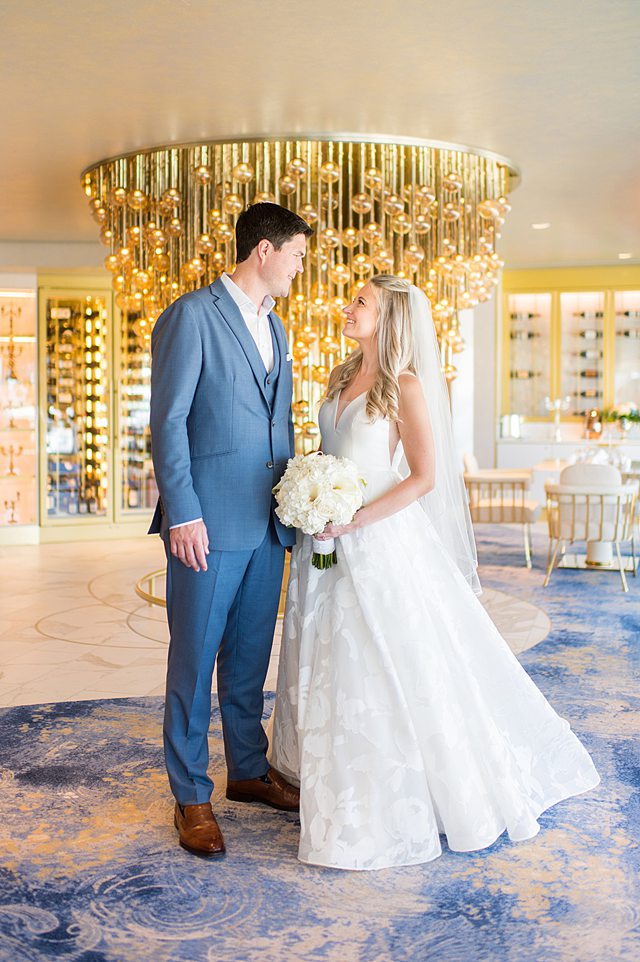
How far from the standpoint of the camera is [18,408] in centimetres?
1055

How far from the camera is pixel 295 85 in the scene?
5344 millimetres

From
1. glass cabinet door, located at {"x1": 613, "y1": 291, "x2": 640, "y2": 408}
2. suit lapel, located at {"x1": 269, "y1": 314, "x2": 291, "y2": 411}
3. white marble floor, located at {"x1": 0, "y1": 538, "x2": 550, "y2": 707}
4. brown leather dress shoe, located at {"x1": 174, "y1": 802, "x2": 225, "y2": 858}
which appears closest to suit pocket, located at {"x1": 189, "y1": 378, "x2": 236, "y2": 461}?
suit lapel, located at {"x1": 269, "y1": 314, "x2": 291, "y2": 411}

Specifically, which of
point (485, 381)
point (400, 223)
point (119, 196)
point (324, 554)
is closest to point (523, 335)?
point (485, 381)

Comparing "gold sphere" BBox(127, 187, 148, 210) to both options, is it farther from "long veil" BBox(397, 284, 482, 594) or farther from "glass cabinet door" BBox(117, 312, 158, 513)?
"glass cabinet door" BBox(117, 312, 158, 513)

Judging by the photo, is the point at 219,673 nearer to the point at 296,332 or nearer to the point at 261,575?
the point at 261,575

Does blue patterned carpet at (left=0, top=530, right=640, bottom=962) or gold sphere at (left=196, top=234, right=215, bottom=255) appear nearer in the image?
blue patterned carpet at (left=0, top=530, right=640, bottom=962)

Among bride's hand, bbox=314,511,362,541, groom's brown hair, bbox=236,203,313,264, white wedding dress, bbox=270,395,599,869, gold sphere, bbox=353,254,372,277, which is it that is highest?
gold sphere, bbox=353,254,372,277

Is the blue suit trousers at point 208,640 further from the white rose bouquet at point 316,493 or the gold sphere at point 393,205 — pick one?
the gold sphere at point 393,205

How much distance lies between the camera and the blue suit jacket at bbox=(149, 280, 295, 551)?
2.80 meters

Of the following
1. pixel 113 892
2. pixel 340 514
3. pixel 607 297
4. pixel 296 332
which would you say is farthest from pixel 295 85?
pixel 607 297

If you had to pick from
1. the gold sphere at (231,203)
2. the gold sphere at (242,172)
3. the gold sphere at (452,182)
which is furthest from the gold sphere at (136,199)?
the gold sphere at (452,182)

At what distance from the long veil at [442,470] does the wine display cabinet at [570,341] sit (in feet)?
28.9

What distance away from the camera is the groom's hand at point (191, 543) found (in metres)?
2.81

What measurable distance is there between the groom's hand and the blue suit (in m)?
0.04
